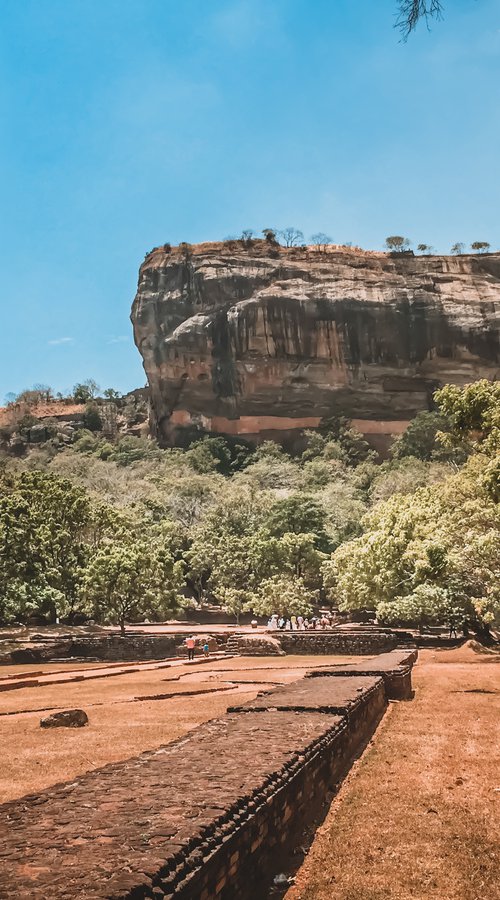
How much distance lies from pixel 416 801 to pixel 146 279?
67073mm

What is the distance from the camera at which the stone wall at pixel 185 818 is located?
271 cm

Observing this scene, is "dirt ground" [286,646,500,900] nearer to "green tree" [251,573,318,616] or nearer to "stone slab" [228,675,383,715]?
"stone slab" [228,675,383,715]

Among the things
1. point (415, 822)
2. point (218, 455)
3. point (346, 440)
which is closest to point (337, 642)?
point (415, 822)

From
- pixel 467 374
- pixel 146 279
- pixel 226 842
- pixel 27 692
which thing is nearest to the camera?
pixel 226 842

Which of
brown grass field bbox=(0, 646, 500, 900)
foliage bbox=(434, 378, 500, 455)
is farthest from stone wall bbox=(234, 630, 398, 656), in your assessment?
brown grass field bbox=(0, 646, 500, 900)

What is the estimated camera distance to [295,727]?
18.7ft

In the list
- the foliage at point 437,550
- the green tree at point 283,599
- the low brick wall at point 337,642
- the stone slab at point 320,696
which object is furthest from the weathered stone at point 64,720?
the green tree at point 283,599

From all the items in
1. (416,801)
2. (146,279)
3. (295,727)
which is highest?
(146,279)

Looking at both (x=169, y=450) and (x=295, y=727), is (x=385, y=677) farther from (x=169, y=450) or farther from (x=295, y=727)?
(x=169, y=450)

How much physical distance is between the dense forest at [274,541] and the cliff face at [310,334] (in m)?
9.37

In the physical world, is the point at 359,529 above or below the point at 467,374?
below

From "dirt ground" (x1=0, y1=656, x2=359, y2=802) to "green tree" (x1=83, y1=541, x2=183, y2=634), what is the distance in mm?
6681

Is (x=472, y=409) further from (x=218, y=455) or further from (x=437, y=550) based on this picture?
(x=218, y=455)

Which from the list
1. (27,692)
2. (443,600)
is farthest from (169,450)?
(27,692)
